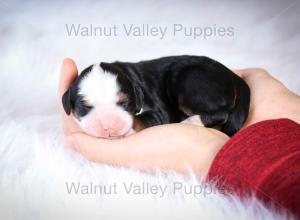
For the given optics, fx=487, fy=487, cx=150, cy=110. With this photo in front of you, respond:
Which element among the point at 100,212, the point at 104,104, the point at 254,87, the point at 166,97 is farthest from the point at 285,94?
the point at 100,212

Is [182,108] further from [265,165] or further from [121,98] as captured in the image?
[265,165]

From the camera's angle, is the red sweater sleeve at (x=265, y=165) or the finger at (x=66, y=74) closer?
the red sweater sleeve at (x=265, y=165)

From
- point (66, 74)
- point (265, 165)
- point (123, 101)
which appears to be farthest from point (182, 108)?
point (265, 165)

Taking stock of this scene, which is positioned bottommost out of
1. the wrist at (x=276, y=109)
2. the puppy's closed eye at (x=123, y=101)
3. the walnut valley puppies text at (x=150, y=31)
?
the wrist at (x=276, y=109)

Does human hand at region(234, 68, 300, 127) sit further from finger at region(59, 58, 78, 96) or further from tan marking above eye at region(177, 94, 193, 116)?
finger at region(59, 58, 78, 96)

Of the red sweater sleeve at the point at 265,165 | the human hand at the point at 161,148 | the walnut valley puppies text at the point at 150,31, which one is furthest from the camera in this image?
the walnut valley puppies text at the point at 150,31

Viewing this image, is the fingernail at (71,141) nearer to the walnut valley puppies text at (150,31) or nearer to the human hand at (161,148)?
the human hand at (161,148)

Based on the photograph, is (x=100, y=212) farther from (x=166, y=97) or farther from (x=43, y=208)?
(x=166, y=97)

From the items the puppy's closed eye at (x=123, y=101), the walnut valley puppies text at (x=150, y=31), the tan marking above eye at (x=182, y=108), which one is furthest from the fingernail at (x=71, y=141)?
the walnut valley puppies text at (x=150, y=31)
